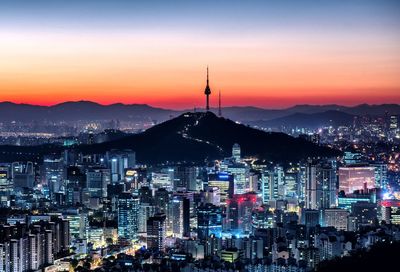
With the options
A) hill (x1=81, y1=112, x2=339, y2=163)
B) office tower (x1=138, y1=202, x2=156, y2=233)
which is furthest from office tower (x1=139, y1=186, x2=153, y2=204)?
hill (x1=81, y1=112, x2=339, y2=163)

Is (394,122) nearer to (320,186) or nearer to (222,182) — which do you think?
(320,186)

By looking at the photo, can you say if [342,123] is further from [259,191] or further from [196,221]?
[196,221]

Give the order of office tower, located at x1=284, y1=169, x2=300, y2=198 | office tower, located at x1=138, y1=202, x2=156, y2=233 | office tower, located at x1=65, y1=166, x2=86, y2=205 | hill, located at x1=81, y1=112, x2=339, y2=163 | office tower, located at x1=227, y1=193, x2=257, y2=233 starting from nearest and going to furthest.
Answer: office tower, located at x1=138, y1=202, x2=156, y2=233 → office tower, located at x1=227, y1=193, x2=257, y2=233 → office tower, located at x1=65, y1=166, x2=86, y2=205 → office tower, located at x1=284, y1=169, x2=300, y2=198 → hill, located at x1=81, y1=112, x2=339, y2=163

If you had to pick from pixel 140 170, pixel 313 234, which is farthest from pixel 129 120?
pixel 313 234

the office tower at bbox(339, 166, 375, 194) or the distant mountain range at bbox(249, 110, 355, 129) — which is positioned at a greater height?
the distant mountain range at bbox(249, 110, 355, 129)

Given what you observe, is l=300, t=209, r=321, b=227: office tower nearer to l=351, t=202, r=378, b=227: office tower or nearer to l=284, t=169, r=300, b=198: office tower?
l=351, t=202, r=378, b=227: office tower

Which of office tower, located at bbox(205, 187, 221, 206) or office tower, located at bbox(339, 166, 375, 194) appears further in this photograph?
office tower, located at bbox(339, 166, 375, 194)

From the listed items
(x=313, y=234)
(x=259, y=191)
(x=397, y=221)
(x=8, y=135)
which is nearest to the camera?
(x=313, y=234)

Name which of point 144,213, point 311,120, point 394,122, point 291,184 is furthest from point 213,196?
point 311,120
